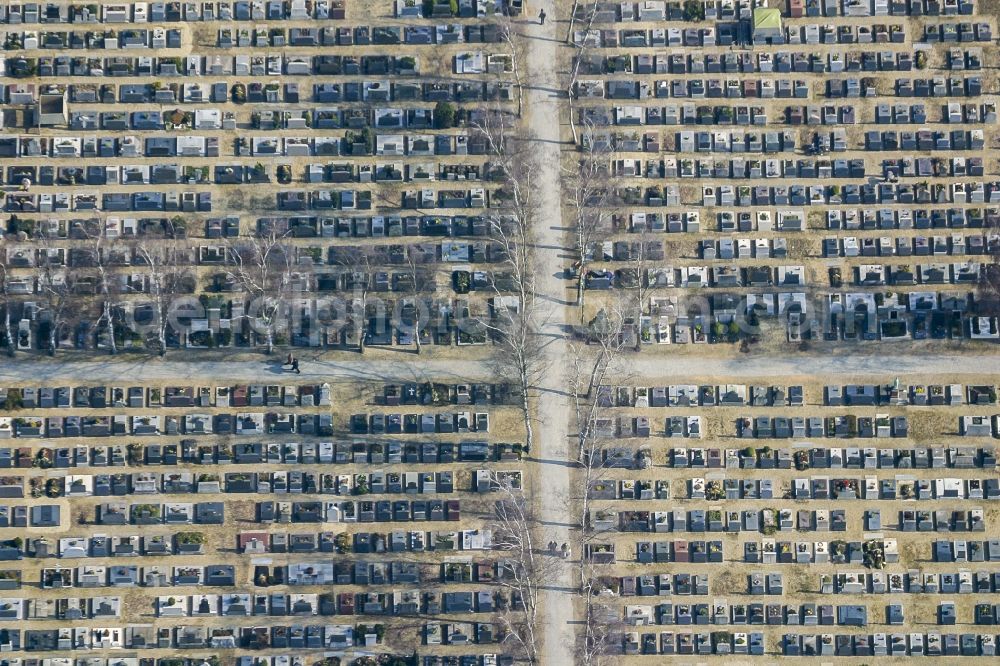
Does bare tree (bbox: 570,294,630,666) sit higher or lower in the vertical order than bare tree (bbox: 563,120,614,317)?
lower

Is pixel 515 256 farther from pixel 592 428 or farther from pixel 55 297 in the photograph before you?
pixel 55 297

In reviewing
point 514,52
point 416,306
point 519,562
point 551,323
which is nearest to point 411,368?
point 416,306

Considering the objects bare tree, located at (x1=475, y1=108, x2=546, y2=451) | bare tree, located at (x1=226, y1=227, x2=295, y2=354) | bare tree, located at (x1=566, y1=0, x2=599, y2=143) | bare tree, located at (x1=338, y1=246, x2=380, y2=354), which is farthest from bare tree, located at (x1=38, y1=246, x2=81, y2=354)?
bare tree, located at (x1=566, y1=0, x2=599, y2=143)

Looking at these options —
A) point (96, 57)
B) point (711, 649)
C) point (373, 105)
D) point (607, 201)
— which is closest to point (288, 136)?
point (373, 105)

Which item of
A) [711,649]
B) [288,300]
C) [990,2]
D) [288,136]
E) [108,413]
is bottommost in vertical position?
[711,649]

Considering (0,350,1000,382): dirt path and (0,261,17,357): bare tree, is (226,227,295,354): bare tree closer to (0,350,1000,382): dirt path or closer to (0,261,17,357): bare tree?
(0,350,1000,382): dirt path

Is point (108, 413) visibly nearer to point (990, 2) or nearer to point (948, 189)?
point (948, 189)
